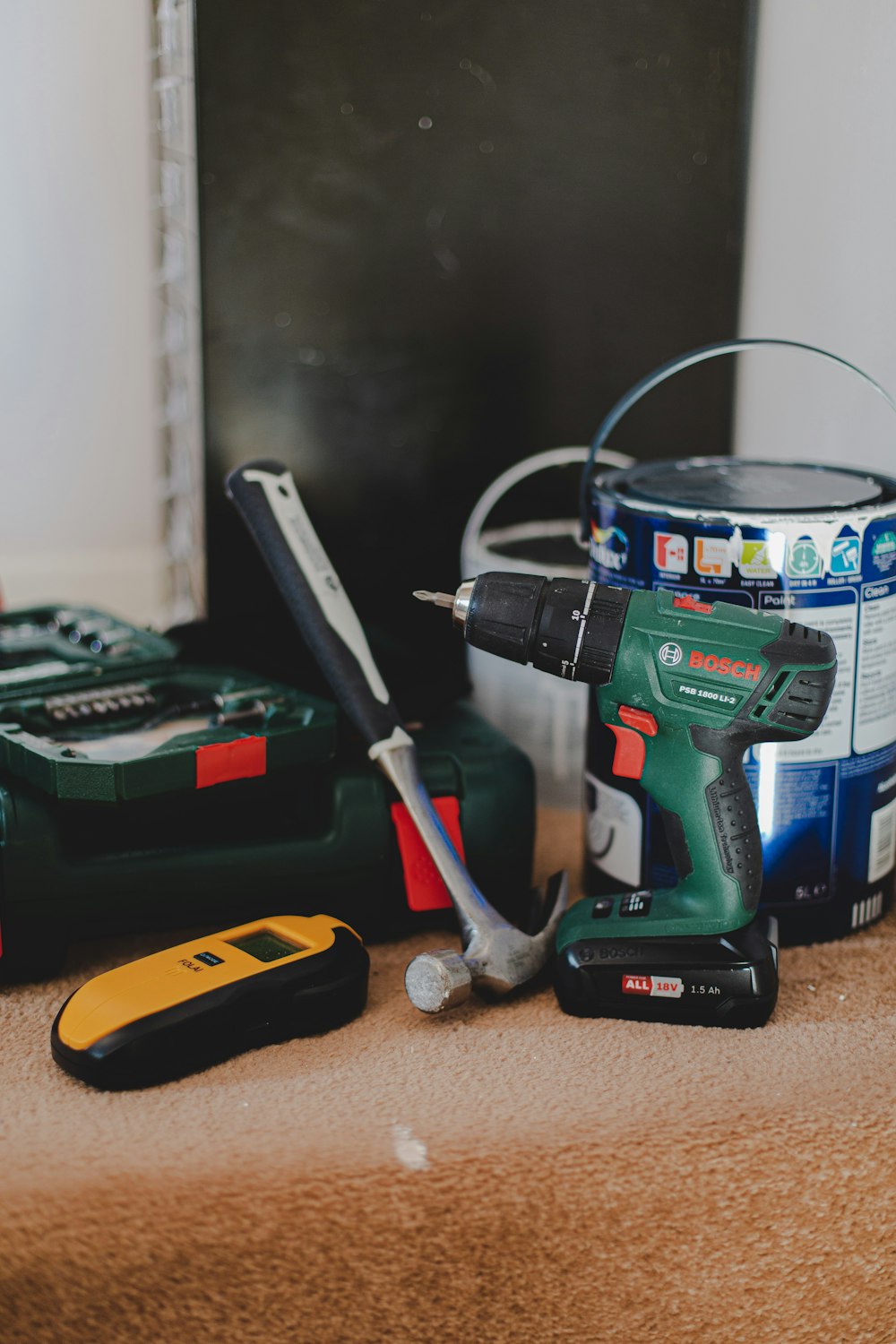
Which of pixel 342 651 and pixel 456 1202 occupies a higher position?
pixel 342 651

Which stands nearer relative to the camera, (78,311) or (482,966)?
(482,966)

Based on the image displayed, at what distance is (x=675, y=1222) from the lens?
50 centimetres

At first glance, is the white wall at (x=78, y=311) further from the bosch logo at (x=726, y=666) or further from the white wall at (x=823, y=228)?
the bosch logo at (x=726, y=666)

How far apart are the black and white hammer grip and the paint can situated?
135 mm

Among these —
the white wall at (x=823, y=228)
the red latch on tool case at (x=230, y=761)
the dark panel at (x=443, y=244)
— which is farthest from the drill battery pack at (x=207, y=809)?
the white wall at (x=823, y=228)

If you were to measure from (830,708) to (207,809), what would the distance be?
1.11ft

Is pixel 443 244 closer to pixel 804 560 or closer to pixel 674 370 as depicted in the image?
pixel 674 370

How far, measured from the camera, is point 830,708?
2.11 feet

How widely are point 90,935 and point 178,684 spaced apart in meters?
0.16

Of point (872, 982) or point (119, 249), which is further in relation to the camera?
point (119, 249)

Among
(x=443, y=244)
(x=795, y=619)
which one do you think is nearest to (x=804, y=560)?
(x=795, y=619)

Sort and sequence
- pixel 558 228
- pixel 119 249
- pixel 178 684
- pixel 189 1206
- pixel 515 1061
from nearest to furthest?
pixel 189 1206 → pixel 515 1061 → pixel 178 684 → pixel 558 228 → pixel 119 249

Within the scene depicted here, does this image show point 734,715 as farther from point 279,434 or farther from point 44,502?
point 44,502

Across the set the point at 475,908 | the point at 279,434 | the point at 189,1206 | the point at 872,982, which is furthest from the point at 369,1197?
the point at 279,434
